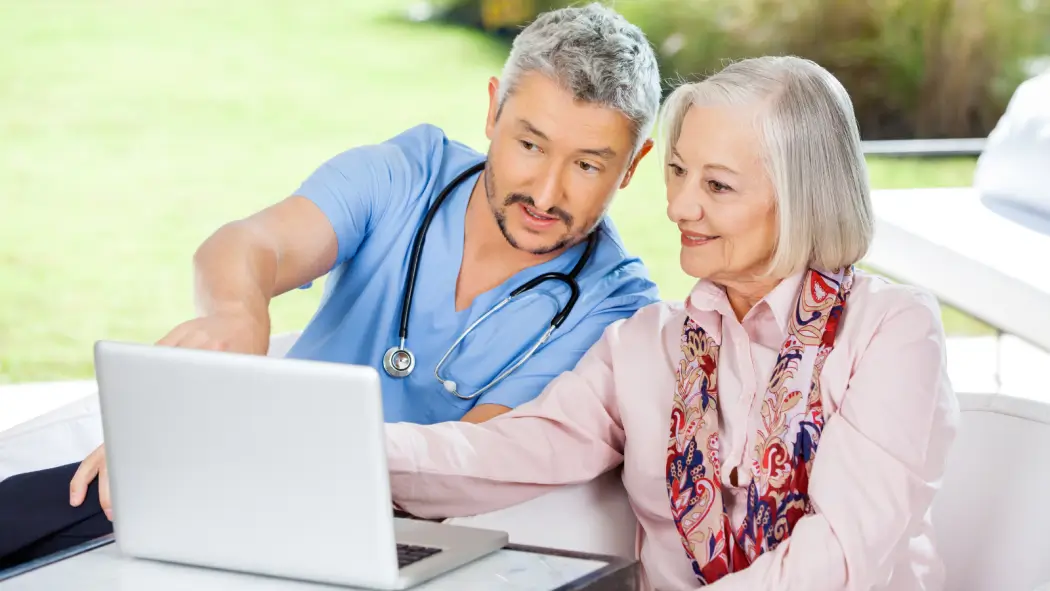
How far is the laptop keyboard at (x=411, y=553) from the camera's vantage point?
118 cm

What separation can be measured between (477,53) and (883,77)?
1913 mm

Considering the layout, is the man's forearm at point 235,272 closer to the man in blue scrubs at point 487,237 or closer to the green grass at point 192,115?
the man in blue scrubs at point 487,237

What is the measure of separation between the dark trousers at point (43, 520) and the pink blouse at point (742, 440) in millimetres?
363

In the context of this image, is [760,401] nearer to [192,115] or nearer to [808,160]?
[808,160]

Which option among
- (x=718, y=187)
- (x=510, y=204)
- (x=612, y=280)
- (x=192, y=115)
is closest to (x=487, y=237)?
(x=510, y=204)

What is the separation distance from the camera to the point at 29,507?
1585mm

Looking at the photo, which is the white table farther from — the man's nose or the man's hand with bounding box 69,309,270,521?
the man's nose

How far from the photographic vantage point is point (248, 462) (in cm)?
115

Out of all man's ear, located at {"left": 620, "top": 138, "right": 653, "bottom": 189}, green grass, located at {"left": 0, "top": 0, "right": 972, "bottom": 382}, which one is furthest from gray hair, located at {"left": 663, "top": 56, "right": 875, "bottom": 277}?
green grass, located at {"left": 0, "top": 0, "right": 972, "bottom": 382}

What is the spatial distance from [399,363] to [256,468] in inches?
32.1

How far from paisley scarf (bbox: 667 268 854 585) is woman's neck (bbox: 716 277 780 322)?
0.06 metres

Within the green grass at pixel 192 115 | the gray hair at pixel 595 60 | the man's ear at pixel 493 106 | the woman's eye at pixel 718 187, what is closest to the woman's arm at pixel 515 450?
the woman's eye at pixel 718 187

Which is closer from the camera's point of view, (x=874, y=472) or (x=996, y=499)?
(x=874, y=472)

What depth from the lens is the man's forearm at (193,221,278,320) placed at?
1.69 m
